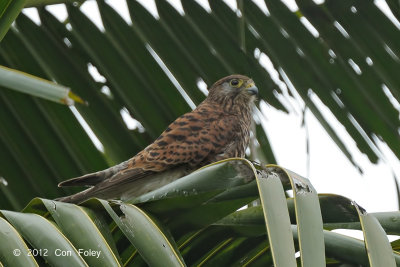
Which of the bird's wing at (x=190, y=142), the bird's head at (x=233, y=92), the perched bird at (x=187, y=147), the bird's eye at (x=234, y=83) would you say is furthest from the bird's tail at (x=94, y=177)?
the bird's eye at (x=234, y=83)

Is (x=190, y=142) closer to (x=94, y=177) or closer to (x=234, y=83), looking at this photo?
(x=234, y=83)

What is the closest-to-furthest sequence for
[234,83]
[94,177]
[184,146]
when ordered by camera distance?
[94,177]
[184,146]
[234,83]

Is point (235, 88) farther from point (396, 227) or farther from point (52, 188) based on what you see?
point (396, 227)

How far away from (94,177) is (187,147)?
2.99ft

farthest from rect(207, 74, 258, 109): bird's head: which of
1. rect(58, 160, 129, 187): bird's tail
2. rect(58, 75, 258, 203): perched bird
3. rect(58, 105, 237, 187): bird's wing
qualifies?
rect(58, 160, 129, 187): bird's tail

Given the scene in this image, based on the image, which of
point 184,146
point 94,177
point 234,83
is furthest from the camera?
point 234,83

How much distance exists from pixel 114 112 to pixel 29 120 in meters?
0.34

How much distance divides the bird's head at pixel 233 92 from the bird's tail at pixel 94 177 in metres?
1.14

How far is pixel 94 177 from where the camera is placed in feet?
10.4

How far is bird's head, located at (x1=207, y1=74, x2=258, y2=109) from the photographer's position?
4.59 metres

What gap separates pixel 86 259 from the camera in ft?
4.74

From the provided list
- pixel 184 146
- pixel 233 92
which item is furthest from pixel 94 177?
pixel 233 92

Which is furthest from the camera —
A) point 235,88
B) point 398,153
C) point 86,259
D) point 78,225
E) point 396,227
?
point 235,88

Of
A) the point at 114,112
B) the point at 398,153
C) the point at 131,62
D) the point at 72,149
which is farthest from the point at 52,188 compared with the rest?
the point at 398,153
